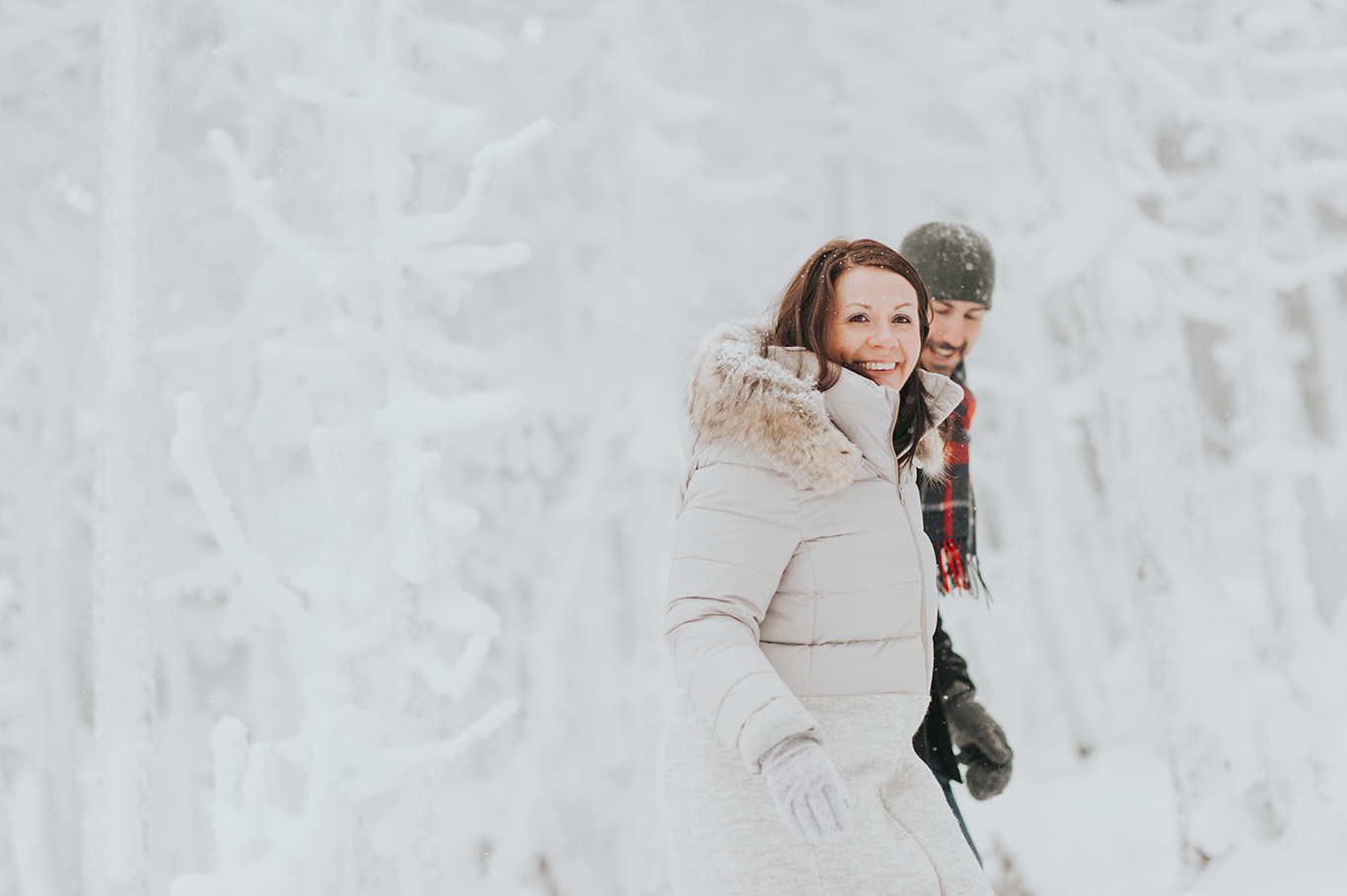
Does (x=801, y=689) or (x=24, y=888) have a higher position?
(x=801, y=689)

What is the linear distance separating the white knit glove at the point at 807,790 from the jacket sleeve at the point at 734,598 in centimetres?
3

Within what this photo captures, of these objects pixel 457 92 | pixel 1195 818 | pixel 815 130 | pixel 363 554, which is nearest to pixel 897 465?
pixel 363 554

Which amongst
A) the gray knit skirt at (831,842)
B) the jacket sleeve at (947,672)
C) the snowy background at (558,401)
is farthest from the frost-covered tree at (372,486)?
the gray knit skirt at (831,842)

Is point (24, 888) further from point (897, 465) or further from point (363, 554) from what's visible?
point (897, 465)

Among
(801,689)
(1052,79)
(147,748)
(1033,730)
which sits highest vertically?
(1052,79)

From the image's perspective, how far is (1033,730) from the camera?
11578 millimetres

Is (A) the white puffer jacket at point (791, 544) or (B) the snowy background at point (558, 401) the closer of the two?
(A) the white puffer jacket at point (791, 544)

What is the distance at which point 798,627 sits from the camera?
1.96m

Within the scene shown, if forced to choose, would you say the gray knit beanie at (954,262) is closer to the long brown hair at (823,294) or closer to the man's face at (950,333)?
the man's face at (950,333)

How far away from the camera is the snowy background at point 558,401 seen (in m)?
4.54

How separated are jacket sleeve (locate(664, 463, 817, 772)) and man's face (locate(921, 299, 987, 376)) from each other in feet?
4.54

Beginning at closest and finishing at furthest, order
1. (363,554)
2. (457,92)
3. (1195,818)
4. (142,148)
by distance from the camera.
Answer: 1. (363,554)
2. (1195,818)
3. (142,148)
4. (457,92)

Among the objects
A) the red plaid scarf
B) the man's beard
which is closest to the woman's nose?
the red plaid scarf

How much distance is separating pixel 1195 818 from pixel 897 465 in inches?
169
